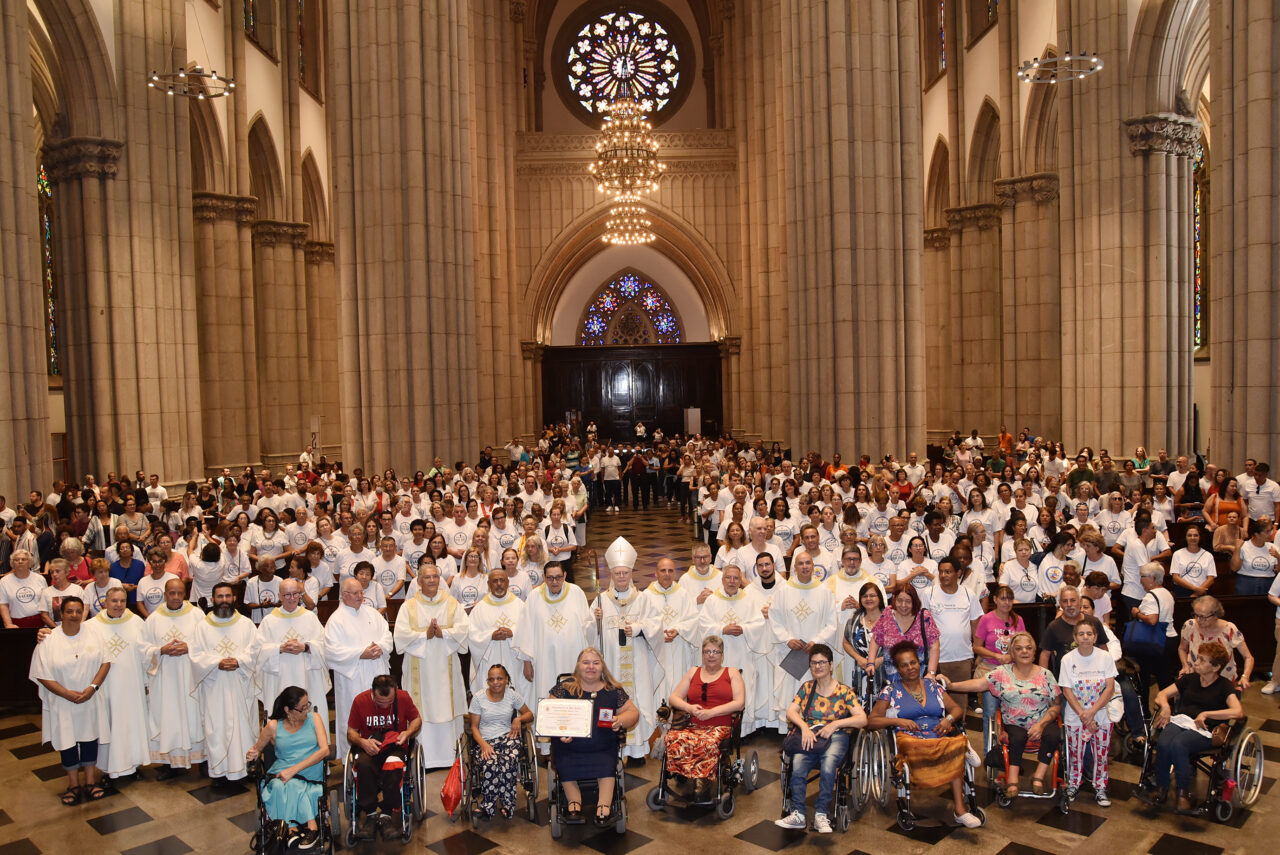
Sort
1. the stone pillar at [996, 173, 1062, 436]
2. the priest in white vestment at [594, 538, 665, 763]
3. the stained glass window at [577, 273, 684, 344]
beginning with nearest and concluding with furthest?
the priest in white vestment at [594, 538, 665, 763] → the stone pillar at [996, 173, 1062, 436] → the stained glass window at [577, 273, 684, 344]

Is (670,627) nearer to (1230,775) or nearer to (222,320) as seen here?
(1230,775)

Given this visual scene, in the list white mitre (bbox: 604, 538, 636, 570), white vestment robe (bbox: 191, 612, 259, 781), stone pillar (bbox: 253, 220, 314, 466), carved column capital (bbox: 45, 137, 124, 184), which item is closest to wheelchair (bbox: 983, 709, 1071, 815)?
white mitre (bbox: 604, 538, 636, 570)

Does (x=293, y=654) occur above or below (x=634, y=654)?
above

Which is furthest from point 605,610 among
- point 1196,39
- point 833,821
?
point 1196,39

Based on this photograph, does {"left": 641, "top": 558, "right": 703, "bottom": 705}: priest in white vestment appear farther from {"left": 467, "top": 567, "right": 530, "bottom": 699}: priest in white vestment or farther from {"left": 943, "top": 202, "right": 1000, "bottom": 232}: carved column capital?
{"left": 943, "top": 202, "right": 1000, "bottom": 232}: carved column capital

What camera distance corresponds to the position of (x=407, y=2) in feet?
62.6

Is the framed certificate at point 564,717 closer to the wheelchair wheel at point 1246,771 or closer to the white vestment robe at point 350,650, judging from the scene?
the white vestment robe at point 350,650

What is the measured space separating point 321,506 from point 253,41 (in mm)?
17643

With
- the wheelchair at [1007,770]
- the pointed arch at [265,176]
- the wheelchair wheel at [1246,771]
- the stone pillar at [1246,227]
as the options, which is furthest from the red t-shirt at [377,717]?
the pointed arch at [265,176]

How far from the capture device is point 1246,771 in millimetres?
7070

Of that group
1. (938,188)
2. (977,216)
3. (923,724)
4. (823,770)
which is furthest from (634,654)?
(938,188)

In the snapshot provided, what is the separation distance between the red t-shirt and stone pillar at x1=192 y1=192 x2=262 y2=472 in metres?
18.4

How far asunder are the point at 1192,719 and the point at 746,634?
327cm

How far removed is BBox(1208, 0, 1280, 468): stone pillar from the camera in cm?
1417
